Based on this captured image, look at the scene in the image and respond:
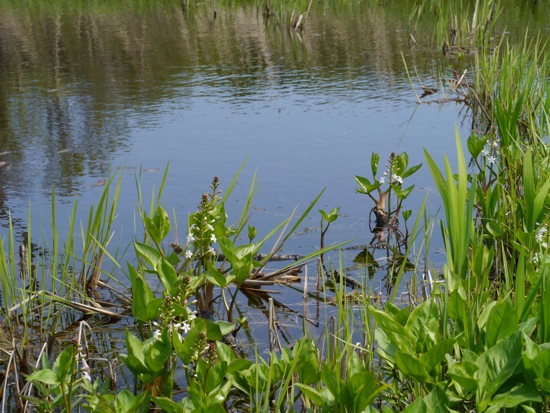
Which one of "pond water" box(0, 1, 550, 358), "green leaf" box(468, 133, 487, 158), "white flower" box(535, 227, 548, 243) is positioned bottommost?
"pond water" box(0, 1, 550, 358)

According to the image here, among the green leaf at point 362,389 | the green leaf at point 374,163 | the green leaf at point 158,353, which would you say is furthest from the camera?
the green leaf at point 374,163

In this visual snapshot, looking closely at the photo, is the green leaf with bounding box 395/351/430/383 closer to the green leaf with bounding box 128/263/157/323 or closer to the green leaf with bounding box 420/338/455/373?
the green leaf with bounding box 420/338/455/373

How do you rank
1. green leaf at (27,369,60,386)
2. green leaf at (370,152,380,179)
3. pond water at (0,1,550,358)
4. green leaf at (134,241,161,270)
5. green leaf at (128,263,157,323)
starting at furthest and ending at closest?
pond water at (0,1,550,358) → green leaf at (370,152,380,179) → green leaf at (134,241,161,270) → green leaf at (128,263,157,323) → green leaf at (27,369,60,386)

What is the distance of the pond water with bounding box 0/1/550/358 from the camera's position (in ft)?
14.7

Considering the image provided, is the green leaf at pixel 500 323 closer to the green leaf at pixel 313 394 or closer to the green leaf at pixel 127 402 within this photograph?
the green leaf at pixel 313 394

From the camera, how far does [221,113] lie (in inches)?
253

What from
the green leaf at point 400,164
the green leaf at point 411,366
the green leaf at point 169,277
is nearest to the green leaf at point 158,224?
the green leaf at point 169,277


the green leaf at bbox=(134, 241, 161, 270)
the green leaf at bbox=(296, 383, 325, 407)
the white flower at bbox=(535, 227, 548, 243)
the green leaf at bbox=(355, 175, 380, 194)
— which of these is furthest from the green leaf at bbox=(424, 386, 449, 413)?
the green leaf at bbox=(355, 175, 380, 194)

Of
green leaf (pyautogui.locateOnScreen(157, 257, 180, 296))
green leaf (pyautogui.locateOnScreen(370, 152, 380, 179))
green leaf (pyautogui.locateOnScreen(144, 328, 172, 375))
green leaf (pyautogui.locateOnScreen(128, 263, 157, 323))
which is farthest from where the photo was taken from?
green leaf (pyautogui.locateOnScreen(370, 152, 380, 179))

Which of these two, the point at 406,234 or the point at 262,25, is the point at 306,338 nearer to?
the point at 406,234

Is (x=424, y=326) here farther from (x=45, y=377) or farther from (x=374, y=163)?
(x=374, y=163)

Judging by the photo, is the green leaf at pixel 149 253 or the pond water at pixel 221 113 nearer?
the green leaf at pixel 149 253

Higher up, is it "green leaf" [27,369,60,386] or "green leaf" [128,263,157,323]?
"green leaf" [128,263,157,323]

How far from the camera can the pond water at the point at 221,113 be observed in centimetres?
448
